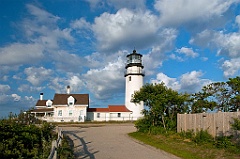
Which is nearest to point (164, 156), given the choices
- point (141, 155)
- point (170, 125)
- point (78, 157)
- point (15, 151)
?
point (141, 155)

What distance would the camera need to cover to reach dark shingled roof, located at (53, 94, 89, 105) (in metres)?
49.7

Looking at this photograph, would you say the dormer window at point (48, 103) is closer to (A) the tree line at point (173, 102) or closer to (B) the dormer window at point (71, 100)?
(B) the dormer window at point (71, 100)

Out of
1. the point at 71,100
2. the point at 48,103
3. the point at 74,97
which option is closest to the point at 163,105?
the point at 71,100

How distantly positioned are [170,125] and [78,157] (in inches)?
423

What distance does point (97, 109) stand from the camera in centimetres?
5272

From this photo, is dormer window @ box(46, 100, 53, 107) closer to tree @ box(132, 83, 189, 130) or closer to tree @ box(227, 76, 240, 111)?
tree @ box(132, 83, 189, 130)

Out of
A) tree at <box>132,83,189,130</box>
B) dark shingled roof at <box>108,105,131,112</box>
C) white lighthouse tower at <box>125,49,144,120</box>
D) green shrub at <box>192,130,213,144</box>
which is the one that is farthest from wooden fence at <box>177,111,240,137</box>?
dark shingled roof at <box>108,105,131,112</box>

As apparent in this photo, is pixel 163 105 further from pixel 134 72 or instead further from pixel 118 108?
pixel 118 108

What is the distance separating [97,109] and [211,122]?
3972 cm

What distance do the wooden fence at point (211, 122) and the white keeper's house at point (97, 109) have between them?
31064mm

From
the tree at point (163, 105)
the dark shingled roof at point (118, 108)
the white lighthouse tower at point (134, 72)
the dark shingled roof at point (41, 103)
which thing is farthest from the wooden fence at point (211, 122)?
the dark shingled roof at point (41, 103)

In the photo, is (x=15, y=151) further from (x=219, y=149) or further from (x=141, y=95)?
(x=141, y=95)

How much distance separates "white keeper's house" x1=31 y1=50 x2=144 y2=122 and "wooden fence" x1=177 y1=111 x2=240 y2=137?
31.1m

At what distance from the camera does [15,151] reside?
9414 millimetres
